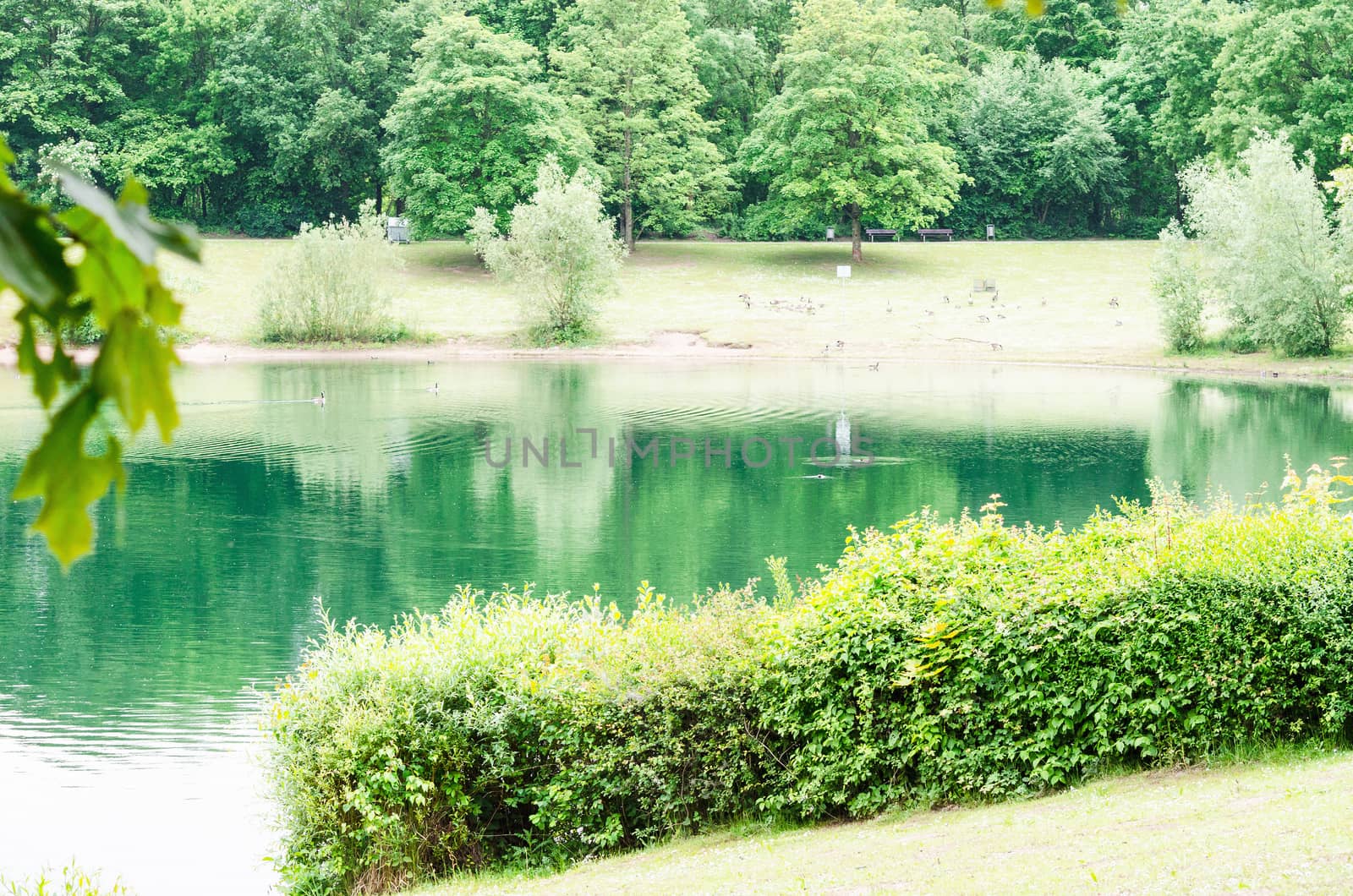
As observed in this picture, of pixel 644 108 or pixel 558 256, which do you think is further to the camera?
pixel 644 108

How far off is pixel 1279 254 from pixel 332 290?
3899 cm

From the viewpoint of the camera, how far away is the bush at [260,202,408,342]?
58.0m

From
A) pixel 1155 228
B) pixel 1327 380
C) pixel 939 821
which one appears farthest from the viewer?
pixel 1155 228

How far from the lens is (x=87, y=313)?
1440mm

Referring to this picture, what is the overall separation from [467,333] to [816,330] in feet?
53.6

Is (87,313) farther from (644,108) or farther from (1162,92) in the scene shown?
(1162,92)

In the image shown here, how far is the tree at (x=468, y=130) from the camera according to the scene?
237 ft

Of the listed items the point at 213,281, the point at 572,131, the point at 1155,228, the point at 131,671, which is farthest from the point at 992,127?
the point at 131,671

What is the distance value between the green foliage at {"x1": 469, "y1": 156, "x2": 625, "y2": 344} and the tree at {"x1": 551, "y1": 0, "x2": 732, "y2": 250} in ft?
55.2

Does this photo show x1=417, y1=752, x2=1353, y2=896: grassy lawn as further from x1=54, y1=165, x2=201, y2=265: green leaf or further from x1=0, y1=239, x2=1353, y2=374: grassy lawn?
x1=0, y1=239, x2=1353, y2=374: grassy lawn

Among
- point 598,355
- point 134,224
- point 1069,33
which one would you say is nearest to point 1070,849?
point 134,224

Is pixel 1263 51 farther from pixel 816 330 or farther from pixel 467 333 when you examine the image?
Answer: pixel 467 333

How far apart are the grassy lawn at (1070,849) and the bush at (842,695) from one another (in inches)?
15.9

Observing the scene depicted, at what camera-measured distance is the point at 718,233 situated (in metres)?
85.8
